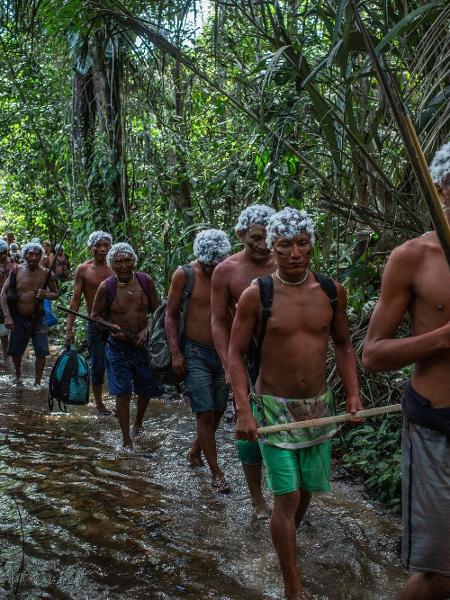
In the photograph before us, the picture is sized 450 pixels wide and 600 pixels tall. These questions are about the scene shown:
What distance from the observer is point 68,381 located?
741cm

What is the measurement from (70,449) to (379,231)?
3368 millimetres

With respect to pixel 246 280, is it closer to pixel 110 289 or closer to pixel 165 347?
pixel 165 347

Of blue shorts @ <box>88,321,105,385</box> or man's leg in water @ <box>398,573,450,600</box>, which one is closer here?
man's leg in water @ <box>398,573,450,600</box>

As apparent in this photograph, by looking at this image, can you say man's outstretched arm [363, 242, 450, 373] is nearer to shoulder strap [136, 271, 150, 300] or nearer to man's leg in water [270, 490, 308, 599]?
man's leg in water [270, 490, 308, 599]

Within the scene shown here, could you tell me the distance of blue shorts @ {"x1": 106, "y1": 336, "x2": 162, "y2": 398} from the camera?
705 cm

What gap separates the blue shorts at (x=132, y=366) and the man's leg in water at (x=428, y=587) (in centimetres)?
452

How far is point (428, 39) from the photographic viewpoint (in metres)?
4.04

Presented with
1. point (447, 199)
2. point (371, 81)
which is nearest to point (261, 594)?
point (447, 199)

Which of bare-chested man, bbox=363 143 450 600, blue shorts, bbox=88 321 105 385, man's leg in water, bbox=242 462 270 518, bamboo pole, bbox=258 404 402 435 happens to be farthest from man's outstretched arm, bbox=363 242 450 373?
blue shorts, bbox=88 321 105 385

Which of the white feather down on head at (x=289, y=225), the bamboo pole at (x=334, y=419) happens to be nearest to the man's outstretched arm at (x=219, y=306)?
→ the white feather down on head at (x=289, y=225)

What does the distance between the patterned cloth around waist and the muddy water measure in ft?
2.44

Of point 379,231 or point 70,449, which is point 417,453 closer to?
point 379,231

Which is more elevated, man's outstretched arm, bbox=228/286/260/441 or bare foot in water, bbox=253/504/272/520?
man's outstretched arm, bbox=228/286/260/441

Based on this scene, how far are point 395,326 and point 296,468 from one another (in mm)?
1335
